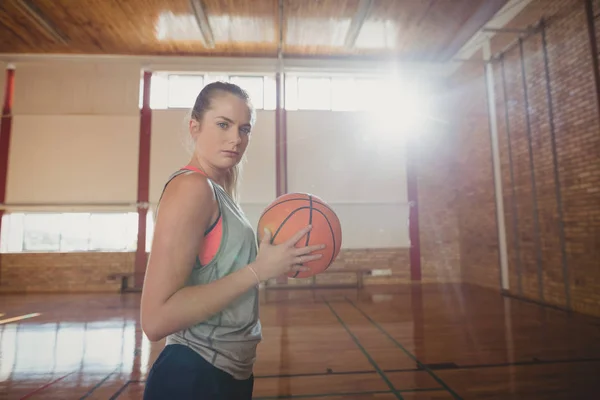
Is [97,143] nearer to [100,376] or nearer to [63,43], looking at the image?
[63,43]

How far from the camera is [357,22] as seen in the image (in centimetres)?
576

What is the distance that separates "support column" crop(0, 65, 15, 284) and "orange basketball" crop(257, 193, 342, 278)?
8.04 metres

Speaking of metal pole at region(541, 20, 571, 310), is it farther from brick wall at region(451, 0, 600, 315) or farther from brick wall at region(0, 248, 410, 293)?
brick wall at region(0, 248, 410, 293)

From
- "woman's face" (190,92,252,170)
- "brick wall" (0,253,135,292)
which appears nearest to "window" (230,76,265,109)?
"brick wall" (0,253,135,292)

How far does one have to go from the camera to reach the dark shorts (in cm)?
75

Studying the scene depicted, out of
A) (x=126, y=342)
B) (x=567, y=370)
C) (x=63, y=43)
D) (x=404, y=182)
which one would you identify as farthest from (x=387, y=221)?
(x=63, y=43)

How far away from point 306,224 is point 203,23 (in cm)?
583

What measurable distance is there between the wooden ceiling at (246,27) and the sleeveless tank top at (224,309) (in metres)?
5.50

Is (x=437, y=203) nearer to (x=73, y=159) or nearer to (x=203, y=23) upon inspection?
(x=203, y=23)

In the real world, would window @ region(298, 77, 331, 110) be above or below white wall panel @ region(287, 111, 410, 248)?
above

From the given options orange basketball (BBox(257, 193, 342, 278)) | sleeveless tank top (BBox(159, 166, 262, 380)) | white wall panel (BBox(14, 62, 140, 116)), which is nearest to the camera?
sleeveless tank top (BBox(159, 166, 262, 380))

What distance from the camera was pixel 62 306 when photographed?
5.27m

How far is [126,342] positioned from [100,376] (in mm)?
852

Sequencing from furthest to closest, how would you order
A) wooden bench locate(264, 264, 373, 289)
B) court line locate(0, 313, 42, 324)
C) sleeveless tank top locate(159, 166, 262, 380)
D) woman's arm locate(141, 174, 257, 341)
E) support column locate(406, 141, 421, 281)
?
support column locate(406, 141, 421, 281) < wooden bench locate(264, 264, 373, 289) < court line locate(0, 313, 42, 324) < sleeveless tank top locate(159, 166, 262, 380) < woman's arm locate(141, 174, 257, 341)
